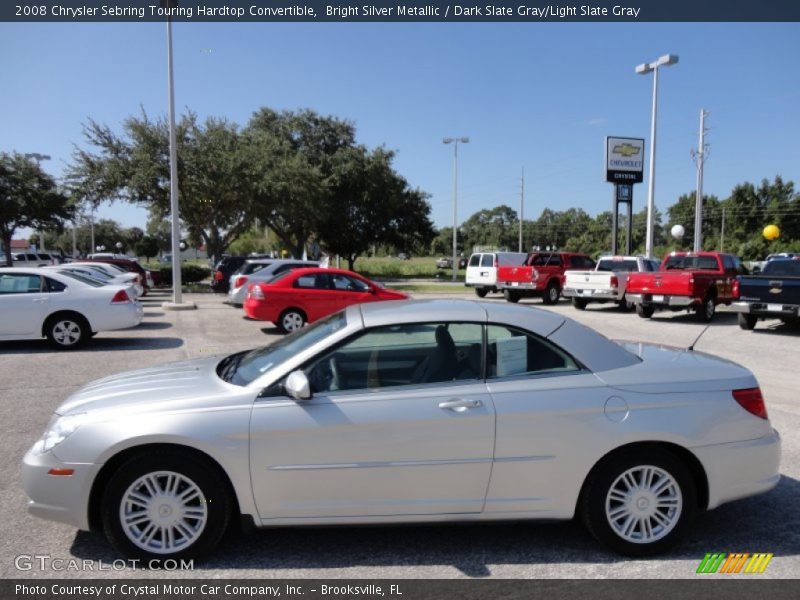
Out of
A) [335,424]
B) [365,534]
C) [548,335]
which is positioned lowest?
[365,534]

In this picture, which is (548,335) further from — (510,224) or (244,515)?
(510,224)

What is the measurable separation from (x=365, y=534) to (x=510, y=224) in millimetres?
142608

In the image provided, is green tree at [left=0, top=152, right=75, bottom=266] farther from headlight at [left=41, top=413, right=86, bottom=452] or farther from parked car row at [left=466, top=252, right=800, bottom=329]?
headlight at [left=41, top=413, right=86, bottom=452]

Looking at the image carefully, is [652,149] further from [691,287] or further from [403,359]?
[403,359]

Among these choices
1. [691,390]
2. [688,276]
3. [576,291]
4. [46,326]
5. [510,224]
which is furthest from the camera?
[510,224]

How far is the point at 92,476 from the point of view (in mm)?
3498

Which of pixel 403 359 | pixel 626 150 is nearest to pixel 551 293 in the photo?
pixel 626 150

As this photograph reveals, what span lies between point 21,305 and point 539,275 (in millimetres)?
17154

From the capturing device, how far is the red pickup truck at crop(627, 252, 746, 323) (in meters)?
16.6

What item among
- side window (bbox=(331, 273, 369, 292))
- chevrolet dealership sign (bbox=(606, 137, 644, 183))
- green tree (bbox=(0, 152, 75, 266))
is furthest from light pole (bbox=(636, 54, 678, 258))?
green tree (bbox=(0, 152, 75, 266))

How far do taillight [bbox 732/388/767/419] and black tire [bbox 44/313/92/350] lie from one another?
433 inches

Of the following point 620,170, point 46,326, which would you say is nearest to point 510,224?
point 620,170

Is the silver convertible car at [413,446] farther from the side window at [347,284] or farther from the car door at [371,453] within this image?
the side window at [347,284]
